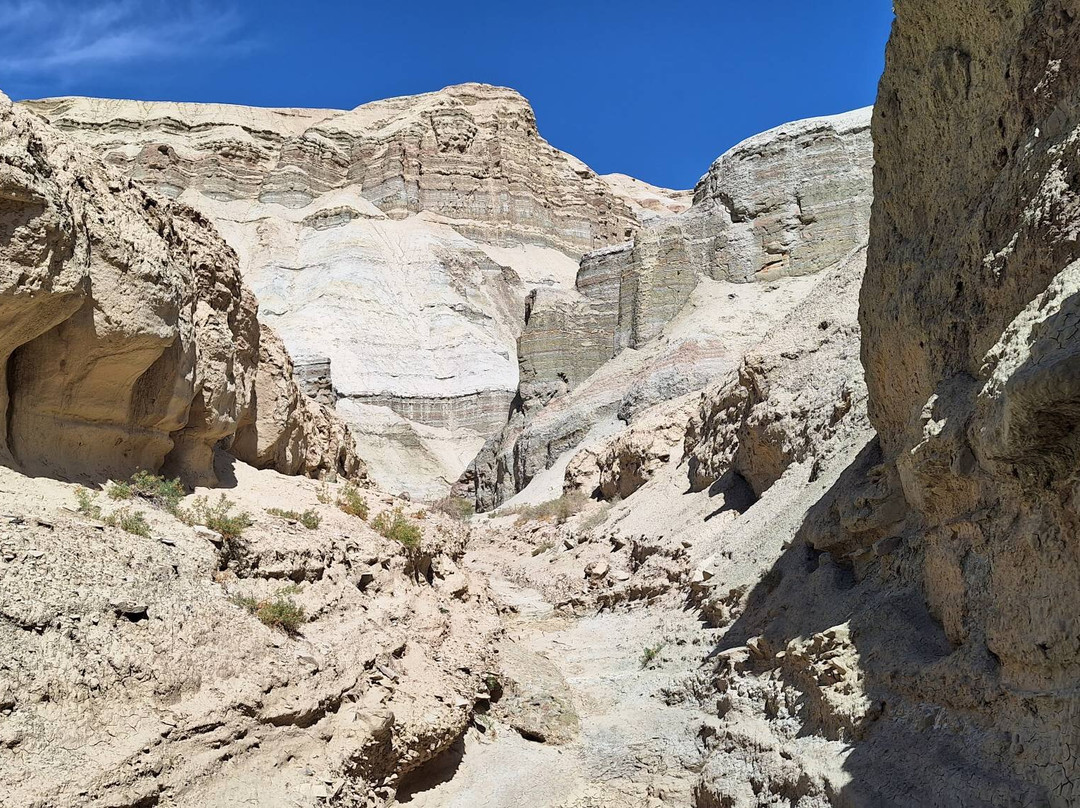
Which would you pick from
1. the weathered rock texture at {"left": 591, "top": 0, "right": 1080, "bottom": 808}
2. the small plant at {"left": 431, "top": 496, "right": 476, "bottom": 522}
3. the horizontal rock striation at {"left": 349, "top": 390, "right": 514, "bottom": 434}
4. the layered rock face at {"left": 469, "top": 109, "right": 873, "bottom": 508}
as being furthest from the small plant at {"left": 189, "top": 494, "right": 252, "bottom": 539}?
the horizontal rock striation at {"left": 349, "top": 390, "right": 514, "bottom": 434}

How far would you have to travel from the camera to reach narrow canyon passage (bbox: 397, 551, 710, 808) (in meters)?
6.20

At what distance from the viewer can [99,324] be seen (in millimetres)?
6000

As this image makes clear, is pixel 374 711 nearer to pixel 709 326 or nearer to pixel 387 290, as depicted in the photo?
pixel 709 326

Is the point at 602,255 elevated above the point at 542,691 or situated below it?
above

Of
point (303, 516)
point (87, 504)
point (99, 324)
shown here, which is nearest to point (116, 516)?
point (87, 504)

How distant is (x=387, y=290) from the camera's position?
5369 centimetres

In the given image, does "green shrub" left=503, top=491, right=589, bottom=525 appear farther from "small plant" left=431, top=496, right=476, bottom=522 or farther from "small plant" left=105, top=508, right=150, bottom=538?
"small plant" left=105, top=508, right=150, bottom=538

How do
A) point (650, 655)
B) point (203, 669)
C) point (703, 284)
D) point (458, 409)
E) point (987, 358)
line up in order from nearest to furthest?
point (987, 358)
point (203, 669)
point (650, 655)
point (703, 284)
point (458, 409)

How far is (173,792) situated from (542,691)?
4.03 m

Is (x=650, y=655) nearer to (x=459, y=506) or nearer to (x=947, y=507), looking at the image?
(x=947, y=507)

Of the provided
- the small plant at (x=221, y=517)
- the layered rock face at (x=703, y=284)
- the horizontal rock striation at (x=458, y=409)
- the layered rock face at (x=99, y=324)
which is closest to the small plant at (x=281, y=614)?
the small plant at (x=221, y=517)

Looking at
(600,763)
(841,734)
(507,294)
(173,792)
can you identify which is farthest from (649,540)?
(507,294)

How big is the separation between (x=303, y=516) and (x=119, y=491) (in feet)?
4.95

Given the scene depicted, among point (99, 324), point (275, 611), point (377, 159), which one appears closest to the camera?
point (275, 611)
